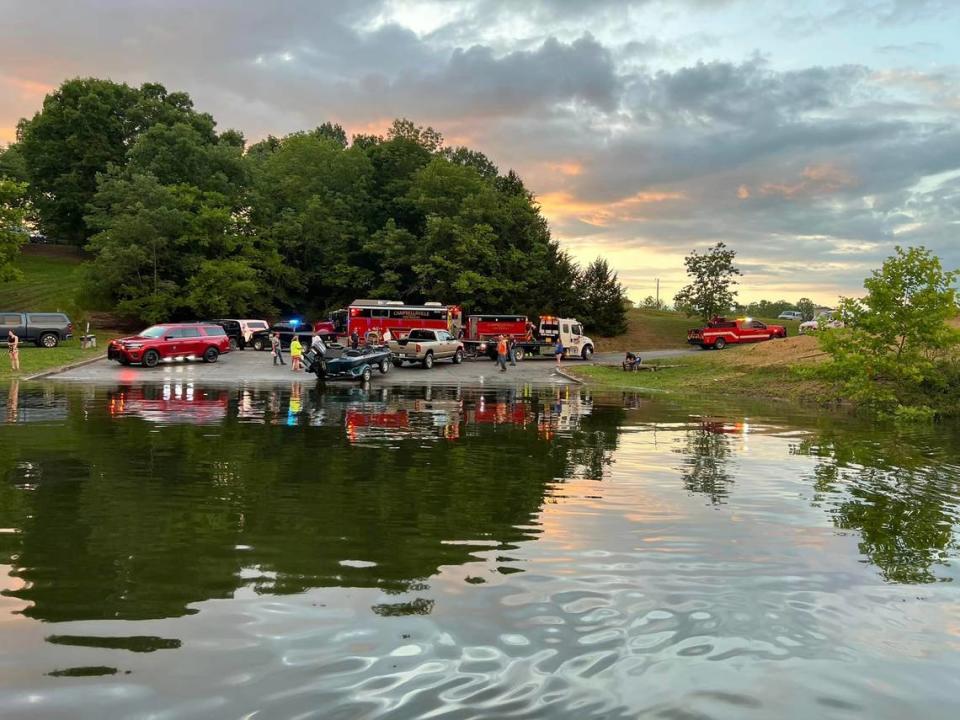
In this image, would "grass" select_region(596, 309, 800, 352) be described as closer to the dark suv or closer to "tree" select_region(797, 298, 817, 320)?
"tree" select_region(797, 298, 817, 320)

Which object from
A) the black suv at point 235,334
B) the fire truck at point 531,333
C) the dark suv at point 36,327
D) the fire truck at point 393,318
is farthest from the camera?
the black suv at point 235,334

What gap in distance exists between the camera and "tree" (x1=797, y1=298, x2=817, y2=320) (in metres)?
77.3

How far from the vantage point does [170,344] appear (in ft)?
110

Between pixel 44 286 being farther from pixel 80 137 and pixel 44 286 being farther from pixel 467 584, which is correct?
pixel 467 584

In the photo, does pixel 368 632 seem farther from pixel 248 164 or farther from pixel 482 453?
pixel 248 164

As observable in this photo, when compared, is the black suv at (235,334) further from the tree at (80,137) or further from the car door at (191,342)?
the tree at (80,137)

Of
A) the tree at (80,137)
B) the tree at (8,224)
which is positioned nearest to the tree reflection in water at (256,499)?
the tree at (8,224)

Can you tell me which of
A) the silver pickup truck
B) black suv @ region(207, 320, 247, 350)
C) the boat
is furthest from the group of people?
black suv @ region(207, 320, 247, 350)

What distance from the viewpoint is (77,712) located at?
3.58m

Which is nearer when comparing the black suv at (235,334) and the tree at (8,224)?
the tree at (8,224)

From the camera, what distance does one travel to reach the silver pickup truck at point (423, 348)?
36.6 m

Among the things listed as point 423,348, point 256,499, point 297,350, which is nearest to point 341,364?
→ point 297,350

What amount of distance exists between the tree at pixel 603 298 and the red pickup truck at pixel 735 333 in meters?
10.9

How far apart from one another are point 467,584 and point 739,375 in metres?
28.8
